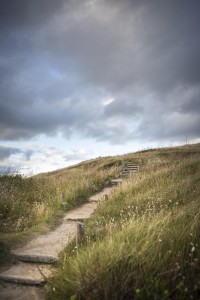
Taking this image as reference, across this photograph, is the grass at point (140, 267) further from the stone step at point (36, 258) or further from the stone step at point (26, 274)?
the stone step at point (36, 258)

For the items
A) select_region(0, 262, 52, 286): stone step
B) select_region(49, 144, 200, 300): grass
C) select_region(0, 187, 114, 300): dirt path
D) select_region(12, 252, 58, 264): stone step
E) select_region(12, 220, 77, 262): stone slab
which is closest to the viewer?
select_region(49, 144, 200, 300): grass

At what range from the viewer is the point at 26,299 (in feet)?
21.3

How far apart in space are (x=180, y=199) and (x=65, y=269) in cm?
543

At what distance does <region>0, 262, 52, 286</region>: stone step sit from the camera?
6.96 m

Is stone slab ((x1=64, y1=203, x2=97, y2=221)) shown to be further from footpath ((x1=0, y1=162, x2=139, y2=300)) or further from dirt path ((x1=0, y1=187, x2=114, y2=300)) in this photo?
dirt path ((x1=0, y1=187, x2=114, y2=300))

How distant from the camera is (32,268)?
772 cm

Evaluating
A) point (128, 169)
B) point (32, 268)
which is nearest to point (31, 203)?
point (32, 268)

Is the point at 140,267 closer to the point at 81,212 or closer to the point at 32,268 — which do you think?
the point at 32,268

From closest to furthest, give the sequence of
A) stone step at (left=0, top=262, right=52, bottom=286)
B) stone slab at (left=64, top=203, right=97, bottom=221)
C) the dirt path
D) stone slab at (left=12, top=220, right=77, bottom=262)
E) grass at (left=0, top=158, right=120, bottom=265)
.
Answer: the dirt path < stone step at (left=0, top=262, right=52, bottom=286) < stone slab at (left=12, top=220, right=77, bottom=262) < grass at (left=0, top=158, right=120, bottom=265) < stone slab at (left=64, top=203, right=97, bottom=221)

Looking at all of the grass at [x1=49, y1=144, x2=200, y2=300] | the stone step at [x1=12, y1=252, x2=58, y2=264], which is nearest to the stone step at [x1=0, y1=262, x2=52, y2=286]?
the stone step at [x1=12, y1=252, x2=58, y2=264]

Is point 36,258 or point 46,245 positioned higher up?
point 46,245

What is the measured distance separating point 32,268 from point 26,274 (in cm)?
34

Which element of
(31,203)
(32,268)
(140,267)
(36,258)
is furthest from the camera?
(31,203)

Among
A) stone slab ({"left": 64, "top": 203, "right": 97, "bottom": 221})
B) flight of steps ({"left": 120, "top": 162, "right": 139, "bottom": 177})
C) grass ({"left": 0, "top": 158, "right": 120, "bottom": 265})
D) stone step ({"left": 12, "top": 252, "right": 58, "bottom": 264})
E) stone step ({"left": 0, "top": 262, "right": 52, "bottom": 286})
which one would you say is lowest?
stone step ({"left": 0, "top": 262, "right": 52, "bottom": 286})
